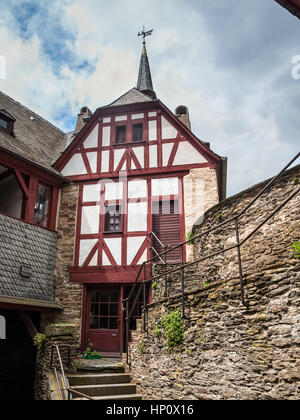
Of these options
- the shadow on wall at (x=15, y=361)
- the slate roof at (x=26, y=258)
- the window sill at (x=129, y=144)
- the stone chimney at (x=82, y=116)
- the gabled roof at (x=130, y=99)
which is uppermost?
the stone chimney at (x=82, y=116)

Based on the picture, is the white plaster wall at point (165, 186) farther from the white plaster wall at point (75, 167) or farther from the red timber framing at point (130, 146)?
the white plaster wall at point (75, 167)

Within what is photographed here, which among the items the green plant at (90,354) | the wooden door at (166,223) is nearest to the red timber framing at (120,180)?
the wooden door at (166,223)

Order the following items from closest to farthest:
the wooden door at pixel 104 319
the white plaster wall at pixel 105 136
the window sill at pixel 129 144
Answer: the wooden door at pixel 104 319
the window sill at pixel 129 144
the white plaster wall at pixel 105 136

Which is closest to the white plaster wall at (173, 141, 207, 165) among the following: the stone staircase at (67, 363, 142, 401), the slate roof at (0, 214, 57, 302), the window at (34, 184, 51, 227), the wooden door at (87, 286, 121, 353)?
the window at (34, 184, 51, 227)

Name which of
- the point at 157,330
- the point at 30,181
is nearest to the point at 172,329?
the point at 157,330

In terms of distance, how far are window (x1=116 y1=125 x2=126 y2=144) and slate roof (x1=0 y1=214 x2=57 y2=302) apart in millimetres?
3828

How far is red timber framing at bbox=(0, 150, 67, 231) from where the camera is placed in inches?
407

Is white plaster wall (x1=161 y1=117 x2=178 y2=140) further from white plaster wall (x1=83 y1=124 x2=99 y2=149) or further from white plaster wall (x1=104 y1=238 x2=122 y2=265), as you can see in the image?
white plaster wall (x1=104 y1=238 x2=122 y2=265)

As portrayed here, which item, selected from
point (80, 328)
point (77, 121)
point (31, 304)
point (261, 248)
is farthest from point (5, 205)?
point (261, 248)

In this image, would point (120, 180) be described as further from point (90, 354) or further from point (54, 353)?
point (54, 353)

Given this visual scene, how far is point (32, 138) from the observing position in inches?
517

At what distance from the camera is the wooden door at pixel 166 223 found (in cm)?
1086

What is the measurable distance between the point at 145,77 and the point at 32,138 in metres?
7.94

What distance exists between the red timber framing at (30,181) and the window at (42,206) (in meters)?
0.09
